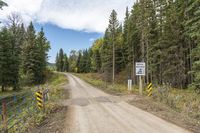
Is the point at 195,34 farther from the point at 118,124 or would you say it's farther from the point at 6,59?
the point at 6,59

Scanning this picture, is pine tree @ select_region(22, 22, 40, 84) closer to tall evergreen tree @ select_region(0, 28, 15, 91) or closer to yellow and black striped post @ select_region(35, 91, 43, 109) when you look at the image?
tall evergreen tree @ select_region(0, 28, 15, 91)

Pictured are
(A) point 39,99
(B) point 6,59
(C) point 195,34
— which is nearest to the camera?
(A) point 39,99

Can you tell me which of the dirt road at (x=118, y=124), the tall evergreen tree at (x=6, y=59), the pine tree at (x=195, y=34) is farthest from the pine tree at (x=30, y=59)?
the dirt road at (x=118, y=124)

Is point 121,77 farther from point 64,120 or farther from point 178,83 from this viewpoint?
point 64,120

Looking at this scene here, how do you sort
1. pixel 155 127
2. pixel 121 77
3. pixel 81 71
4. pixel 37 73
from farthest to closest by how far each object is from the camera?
pixel 81 71 → pixel 121 77 → pixel 37 73 → pixel 155 127

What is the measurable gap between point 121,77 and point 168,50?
2087 cm

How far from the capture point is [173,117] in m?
8.91

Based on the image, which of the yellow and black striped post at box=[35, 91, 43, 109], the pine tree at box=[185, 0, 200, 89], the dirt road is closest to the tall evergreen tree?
the yellow and black striped post at box=[35, 91, 43, 109]

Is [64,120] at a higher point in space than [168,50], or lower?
lower

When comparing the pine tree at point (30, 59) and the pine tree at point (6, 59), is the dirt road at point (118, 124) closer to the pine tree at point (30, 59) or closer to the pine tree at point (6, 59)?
the pine tree at point (6, 59)

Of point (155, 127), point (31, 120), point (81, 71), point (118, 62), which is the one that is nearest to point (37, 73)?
point (118, 62)

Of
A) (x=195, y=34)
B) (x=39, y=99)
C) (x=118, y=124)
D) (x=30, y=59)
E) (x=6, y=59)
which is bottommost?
(x=118, y=124)

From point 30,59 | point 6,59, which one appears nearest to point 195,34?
point 6,59

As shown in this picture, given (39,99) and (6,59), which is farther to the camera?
(6,59)
